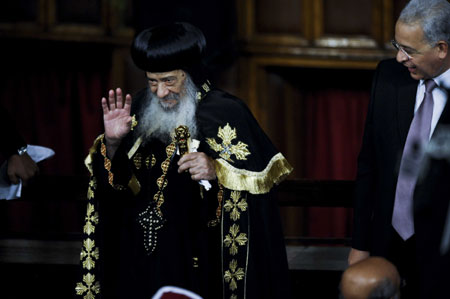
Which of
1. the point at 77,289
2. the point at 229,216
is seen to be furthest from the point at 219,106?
the point at 77,289

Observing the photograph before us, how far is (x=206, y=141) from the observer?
12.9ft

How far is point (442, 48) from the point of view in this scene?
3.23 metres

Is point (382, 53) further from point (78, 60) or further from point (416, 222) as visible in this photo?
point (416, 222)

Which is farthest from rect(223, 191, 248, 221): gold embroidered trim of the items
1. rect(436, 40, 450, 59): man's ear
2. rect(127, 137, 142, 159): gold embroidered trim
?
rect(436, 40, 450, 59): man's ear

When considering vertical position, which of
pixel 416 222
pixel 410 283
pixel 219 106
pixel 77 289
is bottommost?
pixel 77 289

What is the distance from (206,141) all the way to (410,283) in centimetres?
123

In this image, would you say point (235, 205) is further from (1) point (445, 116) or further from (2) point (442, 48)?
(2) point (442, 48)

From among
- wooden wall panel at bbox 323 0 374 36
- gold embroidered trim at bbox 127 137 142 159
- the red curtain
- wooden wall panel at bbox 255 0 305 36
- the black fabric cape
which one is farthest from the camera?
the red curtain

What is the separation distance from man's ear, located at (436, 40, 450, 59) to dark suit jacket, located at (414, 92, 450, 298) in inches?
8.0

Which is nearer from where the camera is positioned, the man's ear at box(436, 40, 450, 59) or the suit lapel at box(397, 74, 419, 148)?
the man's ear at box(436, 40, 450, 59)

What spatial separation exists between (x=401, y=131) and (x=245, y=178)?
85 cm

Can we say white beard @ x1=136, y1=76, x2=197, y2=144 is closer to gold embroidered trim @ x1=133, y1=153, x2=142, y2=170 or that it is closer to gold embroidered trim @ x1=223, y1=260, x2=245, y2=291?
gold embroidered trim @ x1=133, y1=153, x2=142, y2=170

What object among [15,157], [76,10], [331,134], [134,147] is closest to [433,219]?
[134,147]

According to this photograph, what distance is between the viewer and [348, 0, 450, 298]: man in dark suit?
3.23m
